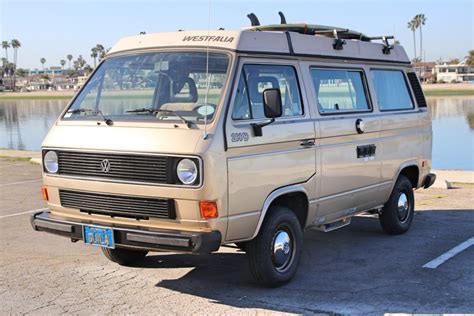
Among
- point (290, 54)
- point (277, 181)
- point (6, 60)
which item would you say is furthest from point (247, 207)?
point (6, 60)

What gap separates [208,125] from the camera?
5594 mm

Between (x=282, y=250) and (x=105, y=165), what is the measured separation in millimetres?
1897

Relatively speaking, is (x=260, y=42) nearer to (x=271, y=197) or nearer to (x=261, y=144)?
(x=261, y=144)

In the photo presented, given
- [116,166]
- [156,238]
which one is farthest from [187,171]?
[116,166]

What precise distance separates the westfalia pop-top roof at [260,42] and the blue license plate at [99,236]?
1897mm

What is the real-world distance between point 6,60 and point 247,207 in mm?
196399

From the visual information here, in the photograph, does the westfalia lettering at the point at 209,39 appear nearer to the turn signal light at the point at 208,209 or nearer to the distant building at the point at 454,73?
the turn signal light at the point at 208,209

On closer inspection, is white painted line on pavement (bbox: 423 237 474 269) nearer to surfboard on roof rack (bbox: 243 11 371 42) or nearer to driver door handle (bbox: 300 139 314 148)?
driver door handle (bbox: 300 139 314 148)

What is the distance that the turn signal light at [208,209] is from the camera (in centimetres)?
Result: 547

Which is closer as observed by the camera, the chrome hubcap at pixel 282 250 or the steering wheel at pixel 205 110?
the steering wheel at pixel 205 110

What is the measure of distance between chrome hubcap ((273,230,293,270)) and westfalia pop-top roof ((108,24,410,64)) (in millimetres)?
1797

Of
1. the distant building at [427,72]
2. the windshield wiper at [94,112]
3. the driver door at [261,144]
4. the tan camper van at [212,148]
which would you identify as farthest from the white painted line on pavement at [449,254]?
the distant building at [427,72]

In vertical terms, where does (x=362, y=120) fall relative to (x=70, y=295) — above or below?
above

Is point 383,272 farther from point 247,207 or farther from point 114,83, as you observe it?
point 114,83
